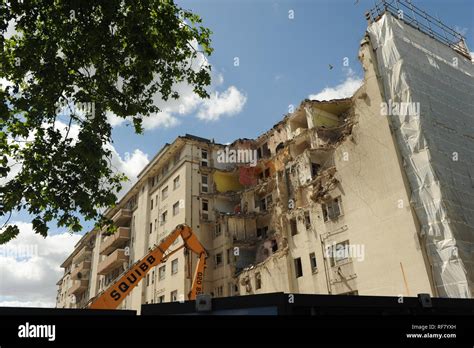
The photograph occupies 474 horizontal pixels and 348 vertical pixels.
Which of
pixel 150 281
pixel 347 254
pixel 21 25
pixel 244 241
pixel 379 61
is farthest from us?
pixel 150 281

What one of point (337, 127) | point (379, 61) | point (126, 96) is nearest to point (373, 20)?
point (379, 61)

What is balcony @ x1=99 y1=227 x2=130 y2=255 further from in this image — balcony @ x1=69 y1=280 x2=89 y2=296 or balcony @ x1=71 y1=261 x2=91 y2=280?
balcony @ x1=69 y1=280 x2=89 y2=296

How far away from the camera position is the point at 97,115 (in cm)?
1295

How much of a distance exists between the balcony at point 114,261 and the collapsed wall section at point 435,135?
34.6m

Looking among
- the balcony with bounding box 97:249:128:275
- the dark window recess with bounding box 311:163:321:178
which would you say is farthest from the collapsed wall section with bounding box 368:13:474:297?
the balcony with bounding box 97:249:128:275

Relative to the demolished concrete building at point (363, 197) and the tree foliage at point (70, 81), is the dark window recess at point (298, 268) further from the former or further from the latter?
the tree foliage at point (70, 81)

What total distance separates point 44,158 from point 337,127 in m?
23.5

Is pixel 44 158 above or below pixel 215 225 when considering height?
below

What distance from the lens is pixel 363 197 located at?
22.6m

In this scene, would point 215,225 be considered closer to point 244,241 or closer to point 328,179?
point 244,241

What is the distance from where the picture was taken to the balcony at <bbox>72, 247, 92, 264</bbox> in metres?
62.0

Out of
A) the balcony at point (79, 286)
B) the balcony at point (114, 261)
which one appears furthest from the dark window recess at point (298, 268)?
the balcony at point (79, 286)

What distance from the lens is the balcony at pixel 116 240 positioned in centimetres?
4752

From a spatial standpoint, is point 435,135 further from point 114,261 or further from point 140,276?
point 114,261
